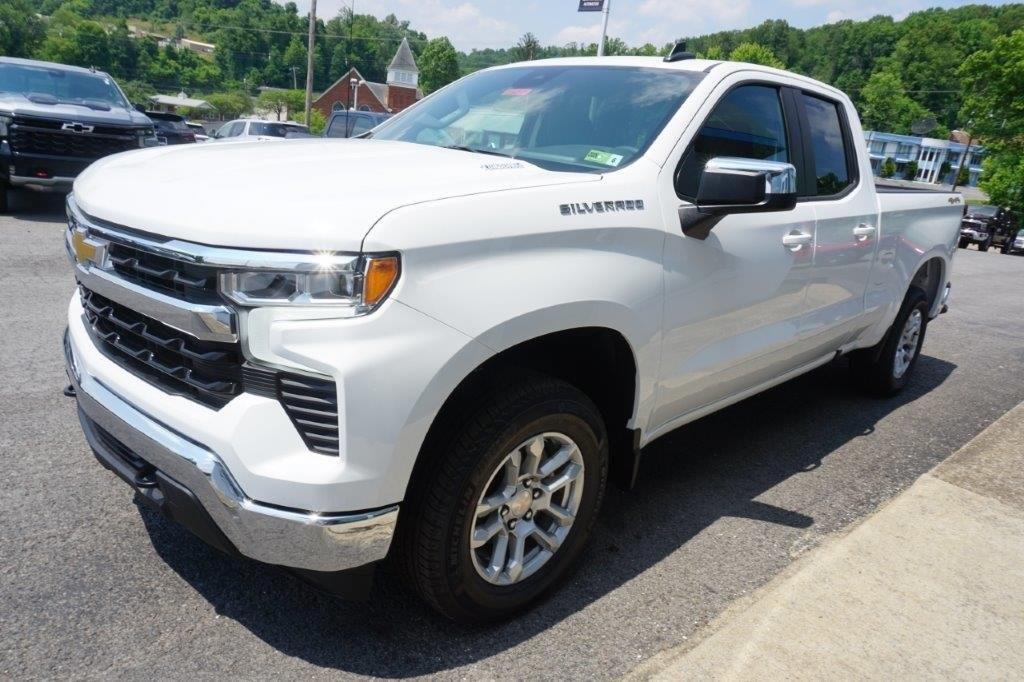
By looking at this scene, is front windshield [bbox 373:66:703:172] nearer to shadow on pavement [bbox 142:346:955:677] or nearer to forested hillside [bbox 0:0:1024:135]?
shadow on pavement [bbox 142:346:955:677]

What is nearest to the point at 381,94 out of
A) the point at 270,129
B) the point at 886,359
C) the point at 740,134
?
the point at 270,129

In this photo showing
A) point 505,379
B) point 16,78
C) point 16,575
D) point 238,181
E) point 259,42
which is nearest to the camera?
point 238,181

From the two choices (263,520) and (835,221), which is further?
(835,221)

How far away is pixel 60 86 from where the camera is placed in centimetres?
991

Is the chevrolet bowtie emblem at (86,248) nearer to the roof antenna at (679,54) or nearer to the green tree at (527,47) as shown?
the roof antenna at (679,54)

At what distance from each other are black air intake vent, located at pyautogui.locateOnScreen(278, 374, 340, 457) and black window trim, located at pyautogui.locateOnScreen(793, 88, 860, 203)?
8.28ft

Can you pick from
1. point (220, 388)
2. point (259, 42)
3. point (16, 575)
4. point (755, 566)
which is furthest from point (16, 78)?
point (259, 42)

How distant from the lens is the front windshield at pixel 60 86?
9484 millimetres

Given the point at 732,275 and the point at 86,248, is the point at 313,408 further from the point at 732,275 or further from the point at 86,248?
the point at 732,275

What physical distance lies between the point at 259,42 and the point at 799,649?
444 feet

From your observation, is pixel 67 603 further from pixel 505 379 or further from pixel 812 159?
pixel 812 159

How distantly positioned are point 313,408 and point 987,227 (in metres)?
30.2

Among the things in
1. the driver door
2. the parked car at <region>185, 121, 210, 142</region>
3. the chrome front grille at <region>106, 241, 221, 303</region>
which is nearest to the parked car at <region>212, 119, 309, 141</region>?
the parked car at <region>185, 121, 210, 142</region>

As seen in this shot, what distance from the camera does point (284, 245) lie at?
6.12ft
